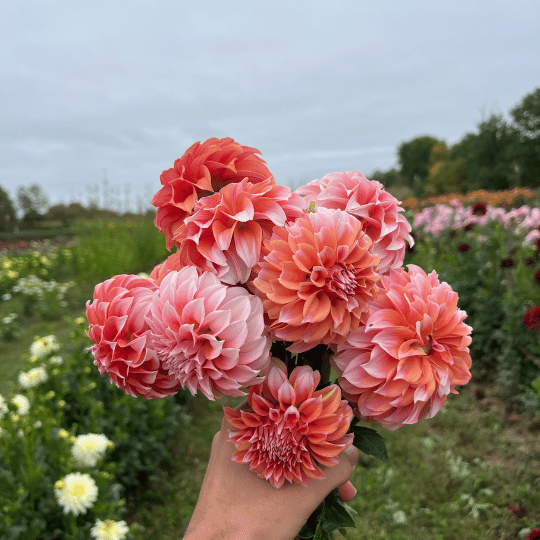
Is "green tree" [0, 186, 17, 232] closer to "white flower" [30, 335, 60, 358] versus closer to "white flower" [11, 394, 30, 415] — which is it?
"white flower" [30, 335, 60, 358]

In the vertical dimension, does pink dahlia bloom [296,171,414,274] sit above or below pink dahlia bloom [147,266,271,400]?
above

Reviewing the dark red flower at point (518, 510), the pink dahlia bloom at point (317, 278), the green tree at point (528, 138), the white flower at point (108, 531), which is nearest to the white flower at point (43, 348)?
the white flower at point (108, 531)

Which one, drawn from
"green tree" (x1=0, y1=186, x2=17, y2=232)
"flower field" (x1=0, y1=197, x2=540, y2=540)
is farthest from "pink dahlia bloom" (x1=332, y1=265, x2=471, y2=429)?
"green tree" (x1=0, y1=186, x2=17, y2=232)

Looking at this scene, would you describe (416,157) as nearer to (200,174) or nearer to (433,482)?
(433,482)

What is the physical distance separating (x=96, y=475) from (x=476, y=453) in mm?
2721

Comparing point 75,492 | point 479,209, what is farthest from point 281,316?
point 479,209


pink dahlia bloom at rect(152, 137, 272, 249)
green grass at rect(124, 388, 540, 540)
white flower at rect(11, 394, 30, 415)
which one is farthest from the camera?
green grass at rect(124, 388, 540, 540)

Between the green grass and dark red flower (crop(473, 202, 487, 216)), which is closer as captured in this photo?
the green grass

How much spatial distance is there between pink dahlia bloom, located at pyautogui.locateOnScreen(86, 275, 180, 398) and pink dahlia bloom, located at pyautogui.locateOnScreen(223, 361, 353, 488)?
195 millimetres

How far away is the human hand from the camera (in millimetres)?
928

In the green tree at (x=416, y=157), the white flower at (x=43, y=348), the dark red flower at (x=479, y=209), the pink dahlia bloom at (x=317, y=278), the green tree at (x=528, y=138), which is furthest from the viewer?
the green tree at (x=416, y=157)

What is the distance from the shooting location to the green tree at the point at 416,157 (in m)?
54.1

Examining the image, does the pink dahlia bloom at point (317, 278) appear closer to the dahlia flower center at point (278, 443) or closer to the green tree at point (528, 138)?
the dahlia flower center at point (278, 443)

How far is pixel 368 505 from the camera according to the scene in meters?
2.84
